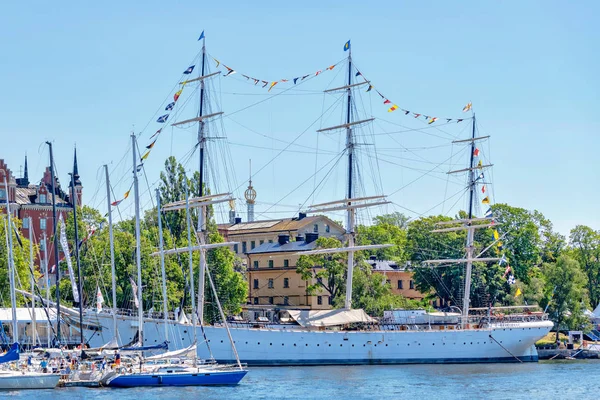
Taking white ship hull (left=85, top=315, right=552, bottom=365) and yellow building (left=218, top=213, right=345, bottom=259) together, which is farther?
yellow building (left=218, top=213, right=345, bottom=259)

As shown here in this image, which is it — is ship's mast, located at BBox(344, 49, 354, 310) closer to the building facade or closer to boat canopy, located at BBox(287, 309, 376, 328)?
boat canopy, located at BBox(287, 309, 376, 328)

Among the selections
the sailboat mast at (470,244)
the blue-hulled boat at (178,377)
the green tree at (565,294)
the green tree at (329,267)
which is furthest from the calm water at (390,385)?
the green tree at (565,294)

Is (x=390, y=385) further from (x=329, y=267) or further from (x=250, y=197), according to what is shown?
(x=250, y=197)

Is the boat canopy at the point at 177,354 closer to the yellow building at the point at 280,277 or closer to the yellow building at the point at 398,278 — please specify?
the yellow building at the point at 280,277

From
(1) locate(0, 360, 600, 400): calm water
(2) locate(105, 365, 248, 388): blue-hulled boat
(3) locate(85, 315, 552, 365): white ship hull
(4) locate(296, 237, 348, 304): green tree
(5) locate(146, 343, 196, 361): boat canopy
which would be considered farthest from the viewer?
(4) locate(296, 237, 348, 304): green tree

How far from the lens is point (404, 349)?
278ft

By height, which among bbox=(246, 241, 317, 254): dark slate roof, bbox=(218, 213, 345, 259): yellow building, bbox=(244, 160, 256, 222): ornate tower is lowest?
bbox=(246, 241, 317, 254): dark slate roof

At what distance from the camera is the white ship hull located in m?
77.3

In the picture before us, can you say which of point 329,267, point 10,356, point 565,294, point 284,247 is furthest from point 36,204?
point 10,356

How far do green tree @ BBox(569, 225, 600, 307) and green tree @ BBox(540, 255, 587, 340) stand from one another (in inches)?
471

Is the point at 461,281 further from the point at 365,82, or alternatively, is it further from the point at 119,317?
the point at 119,317

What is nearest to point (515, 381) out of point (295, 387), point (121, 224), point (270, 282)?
point (295, 387)

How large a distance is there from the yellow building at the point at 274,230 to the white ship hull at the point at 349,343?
38.3m

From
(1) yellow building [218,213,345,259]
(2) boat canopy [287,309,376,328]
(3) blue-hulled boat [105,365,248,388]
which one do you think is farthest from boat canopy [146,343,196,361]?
(1) yellow building [218,213,345,259]
